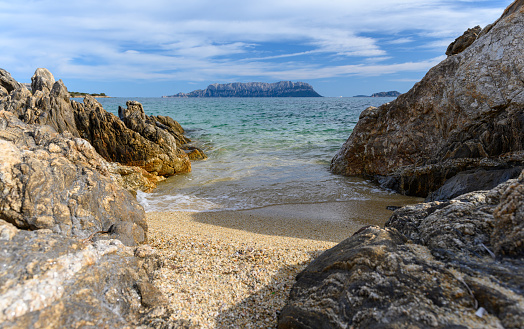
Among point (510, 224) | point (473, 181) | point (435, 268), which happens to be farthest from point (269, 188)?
point (510, 224)

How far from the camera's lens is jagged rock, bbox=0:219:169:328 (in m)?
2.02

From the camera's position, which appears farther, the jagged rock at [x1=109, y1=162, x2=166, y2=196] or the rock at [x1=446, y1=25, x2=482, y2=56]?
the rock at [x1=446, y1=25, x2=482, y2=56]

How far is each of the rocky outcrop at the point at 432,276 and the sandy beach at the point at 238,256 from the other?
0.45m

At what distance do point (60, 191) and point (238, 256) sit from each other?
2.18m

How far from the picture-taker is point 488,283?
6.41 ft

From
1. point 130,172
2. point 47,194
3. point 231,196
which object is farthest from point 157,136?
point 47,194

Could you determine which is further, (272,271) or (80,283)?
(272,271)

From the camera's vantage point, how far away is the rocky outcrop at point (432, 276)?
6.11 ft

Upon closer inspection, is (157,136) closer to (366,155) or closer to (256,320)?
(366,155)

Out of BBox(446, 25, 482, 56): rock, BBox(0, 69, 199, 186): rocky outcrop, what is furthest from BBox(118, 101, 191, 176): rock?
BBox(446, 25, 482, 56): rock

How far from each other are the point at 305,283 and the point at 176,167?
28.2 ft

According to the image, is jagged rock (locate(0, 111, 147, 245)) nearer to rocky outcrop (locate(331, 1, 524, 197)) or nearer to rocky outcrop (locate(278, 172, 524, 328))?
rocky outcrop (locate(278, 172, 524, 328))

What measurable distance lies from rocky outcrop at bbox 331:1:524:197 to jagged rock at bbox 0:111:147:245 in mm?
6143

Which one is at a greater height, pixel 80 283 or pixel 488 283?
pixel 488 283
